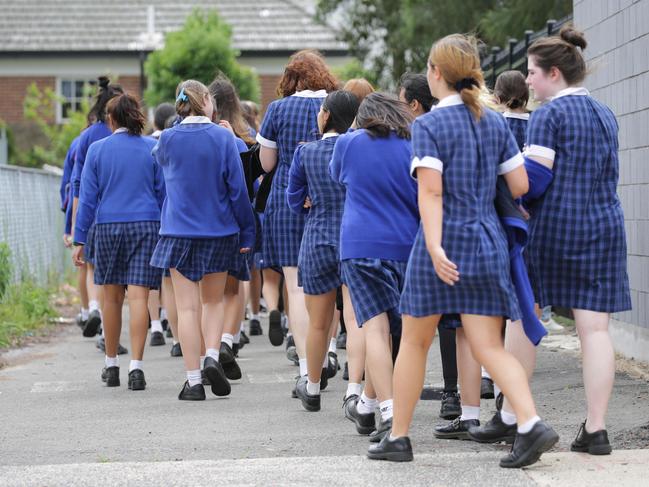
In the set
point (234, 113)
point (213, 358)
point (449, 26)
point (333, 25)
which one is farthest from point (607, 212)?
point (333, 25)

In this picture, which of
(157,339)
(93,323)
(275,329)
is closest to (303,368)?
(275,329)

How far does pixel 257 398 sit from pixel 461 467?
2.89 meters

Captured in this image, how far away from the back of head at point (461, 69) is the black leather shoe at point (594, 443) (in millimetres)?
1459

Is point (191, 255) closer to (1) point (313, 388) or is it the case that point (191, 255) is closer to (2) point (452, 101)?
(1) point (313, 388)

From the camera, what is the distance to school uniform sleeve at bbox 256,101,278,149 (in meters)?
8.28

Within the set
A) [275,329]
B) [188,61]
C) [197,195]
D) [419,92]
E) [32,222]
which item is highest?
[188,61]

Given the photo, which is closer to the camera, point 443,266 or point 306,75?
point 443,266

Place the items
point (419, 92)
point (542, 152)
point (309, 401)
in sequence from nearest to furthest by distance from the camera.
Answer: point (542, 152)
point (419, 92)
point (309, 401)

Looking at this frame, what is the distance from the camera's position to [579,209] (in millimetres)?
5809

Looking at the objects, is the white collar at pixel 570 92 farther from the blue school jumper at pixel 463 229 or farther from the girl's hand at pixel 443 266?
the girl's hand at pixel 443 266

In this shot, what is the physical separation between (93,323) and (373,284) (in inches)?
232

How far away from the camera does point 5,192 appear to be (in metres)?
14.5

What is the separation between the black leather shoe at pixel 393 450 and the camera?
5648 mm

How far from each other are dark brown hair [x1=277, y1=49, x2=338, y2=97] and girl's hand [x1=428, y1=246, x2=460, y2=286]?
319 centimetres
